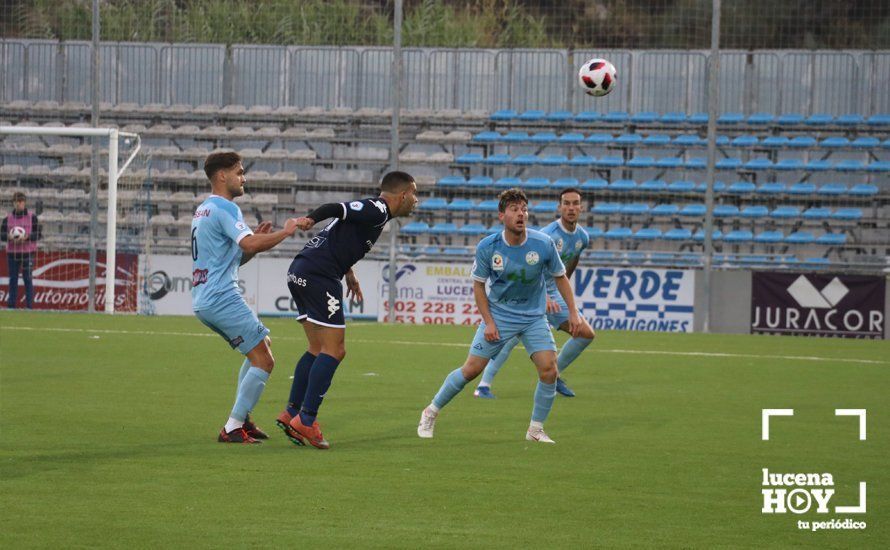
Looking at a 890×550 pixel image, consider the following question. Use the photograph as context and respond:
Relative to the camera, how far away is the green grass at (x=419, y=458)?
21.2 ft

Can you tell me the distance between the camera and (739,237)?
93.0ft

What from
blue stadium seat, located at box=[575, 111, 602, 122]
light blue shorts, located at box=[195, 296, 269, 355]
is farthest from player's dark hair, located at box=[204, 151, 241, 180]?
blue stadium seat, located at box=[575, 111, 602, 122]

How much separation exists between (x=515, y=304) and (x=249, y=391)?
2.21 meters

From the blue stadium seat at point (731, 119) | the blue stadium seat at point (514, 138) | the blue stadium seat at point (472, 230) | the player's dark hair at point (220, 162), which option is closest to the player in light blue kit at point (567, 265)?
the player's dark hair at point (220, 162)

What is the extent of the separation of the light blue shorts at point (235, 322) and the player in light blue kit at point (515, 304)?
1.47 meters

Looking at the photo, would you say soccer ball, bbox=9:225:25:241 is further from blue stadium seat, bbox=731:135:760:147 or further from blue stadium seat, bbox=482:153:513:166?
blue stadium seat, bbox=731:135:760:147

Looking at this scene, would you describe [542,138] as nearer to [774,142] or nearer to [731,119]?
[731,119]

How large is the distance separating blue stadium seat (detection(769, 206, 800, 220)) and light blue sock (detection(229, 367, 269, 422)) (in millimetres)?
21300

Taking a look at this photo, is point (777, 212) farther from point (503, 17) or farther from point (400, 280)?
point (503, 17)

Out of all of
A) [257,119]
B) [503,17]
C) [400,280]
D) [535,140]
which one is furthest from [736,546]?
[503,17]

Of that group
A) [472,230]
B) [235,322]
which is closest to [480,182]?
[472,230]

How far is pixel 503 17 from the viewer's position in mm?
37719

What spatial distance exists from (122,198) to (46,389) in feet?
48.8

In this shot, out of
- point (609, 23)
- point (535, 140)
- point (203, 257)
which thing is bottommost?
point (203, 257)
